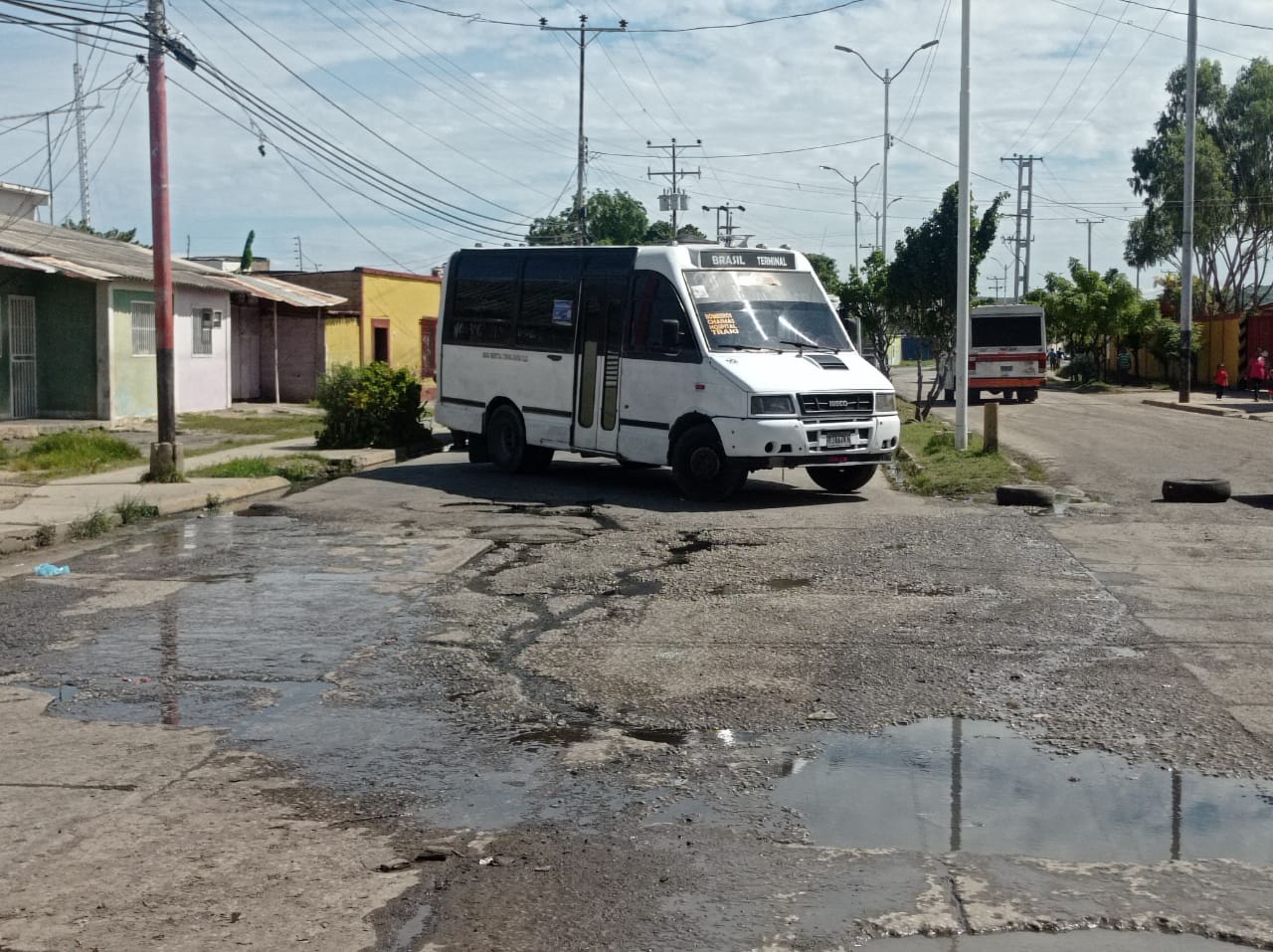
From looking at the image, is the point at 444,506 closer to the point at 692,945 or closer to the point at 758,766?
the point at 758,766

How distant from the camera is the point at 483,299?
17.7m

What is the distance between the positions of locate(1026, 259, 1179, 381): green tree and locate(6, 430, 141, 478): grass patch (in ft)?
128

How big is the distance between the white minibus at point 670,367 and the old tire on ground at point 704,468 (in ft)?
0.05

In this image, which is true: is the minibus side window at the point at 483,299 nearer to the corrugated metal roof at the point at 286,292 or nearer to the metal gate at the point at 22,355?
the metal gate at the point at 22,355

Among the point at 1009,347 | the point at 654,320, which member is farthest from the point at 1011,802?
the point at 1009,347

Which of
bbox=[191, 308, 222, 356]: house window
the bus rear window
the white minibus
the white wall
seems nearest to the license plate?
the white minibus

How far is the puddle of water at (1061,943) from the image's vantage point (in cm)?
380

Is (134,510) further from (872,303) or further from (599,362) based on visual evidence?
(872,303)

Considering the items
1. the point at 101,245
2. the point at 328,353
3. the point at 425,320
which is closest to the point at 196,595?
the point at 101,245

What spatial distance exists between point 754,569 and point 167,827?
5.78 m

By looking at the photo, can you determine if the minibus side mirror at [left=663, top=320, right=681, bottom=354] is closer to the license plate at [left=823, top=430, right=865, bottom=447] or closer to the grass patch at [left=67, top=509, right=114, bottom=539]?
the license plate at [left=823, top=430, right=865, bottom=447]

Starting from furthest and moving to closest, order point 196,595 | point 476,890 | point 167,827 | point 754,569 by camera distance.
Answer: point 754,569 < point 196,595 < point 167,827 < point 476,890

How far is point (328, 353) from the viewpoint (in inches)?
1443

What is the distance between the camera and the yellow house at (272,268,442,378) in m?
38.1
